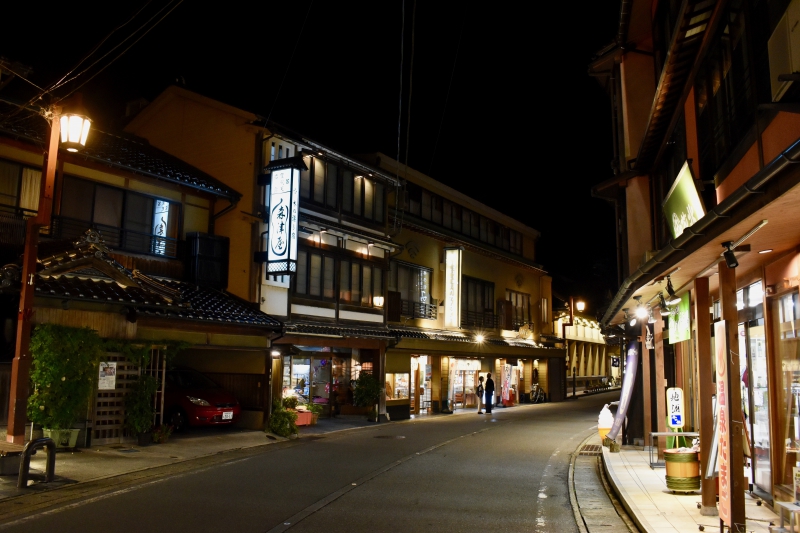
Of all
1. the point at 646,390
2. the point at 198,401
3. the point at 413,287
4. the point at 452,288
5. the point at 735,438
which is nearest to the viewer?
the point at 735,438

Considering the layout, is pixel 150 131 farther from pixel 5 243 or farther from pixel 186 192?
pixel 5 243

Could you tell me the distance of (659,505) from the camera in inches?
404

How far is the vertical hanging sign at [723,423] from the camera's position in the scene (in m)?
7.73

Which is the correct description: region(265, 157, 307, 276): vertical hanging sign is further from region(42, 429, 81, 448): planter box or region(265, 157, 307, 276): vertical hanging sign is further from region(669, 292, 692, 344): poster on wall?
region(669, 292, 692, 344): poster on wall

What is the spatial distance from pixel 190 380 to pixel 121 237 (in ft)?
16.3

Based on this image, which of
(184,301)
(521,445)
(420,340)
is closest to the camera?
(184,301)

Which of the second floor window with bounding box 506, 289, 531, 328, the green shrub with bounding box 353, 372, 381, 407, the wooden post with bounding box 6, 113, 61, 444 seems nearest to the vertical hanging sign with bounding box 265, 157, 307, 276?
the green shrub with bounding box 353, 372, 381, 407

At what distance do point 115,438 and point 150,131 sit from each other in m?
13.8

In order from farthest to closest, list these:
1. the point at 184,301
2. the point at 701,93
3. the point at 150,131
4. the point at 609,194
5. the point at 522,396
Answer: the point at 522,396, the point at 150,131, the point at 609,194, the point at 184,301, the point at 701,93

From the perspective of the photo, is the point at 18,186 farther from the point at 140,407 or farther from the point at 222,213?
the point at 222,213

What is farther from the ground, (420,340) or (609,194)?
(609,194)

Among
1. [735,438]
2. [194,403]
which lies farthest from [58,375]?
[735,438]

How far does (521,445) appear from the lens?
1986 cm

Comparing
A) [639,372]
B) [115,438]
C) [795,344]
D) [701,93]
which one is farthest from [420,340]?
[795,344]
